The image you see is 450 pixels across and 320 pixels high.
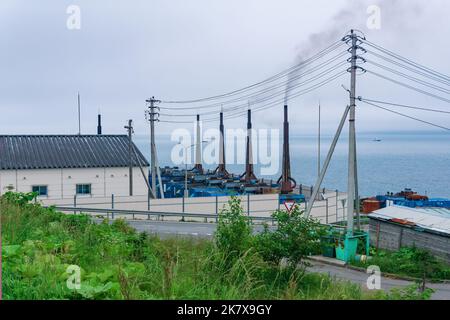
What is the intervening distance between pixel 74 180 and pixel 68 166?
1030 millimetres

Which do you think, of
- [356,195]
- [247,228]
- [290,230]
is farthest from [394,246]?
[247,228]

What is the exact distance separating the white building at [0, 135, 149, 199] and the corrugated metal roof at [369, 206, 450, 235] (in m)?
18.4

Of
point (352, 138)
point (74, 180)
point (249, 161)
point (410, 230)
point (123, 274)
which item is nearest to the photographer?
point (123, 274)

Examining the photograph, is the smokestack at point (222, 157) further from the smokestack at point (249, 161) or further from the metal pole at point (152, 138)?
the metal pole at point (152, 138)

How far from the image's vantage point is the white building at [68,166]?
107 feet

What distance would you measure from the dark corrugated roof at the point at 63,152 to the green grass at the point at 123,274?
87.8ft

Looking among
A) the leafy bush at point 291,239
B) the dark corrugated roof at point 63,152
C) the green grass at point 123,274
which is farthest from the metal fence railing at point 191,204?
the green grass at point 123,274

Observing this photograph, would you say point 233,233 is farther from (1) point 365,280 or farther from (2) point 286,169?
(2) point 286,169

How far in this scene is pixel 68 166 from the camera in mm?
33500

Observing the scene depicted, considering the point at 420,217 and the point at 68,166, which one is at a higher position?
the point at 68,166

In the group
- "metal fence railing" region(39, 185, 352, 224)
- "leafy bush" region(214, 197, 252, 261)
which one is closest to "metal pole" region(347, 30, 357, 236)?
"leafy bush" region(214, 197, 252, 261)

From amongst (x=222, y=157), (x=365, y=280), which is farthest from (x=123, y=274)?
(x=222, y=157)

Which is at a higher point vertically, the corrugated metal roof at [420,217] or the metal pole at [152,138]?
the metal pole at [152,138]
